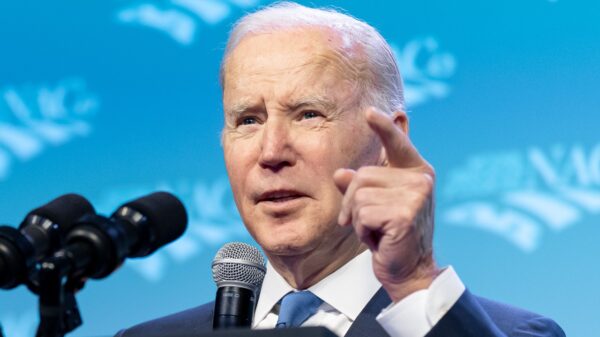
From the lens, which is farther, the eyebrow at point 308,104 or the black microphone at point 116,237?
the eyebrow at point 308,104

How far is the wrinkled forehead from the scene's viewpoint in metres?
2.54

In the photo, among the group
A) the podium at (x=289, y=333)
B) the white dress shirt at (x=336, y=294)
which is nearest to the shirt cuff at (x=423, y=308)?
the white dress shirt at (x=336, y=294)

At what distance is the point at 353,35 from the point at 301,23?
0.48 feet

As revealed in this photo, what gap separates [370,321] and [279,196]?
38 cm

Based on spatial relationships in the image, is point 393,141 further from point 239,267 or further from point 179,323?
point 179,323

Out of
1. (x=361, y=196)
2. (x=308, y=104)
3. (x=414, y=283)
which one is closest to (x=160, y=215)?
(x=361, y=196)

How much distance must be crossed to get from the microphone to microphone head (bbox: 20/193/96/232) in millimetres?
471

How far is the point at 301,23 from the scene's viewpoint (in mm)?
2645

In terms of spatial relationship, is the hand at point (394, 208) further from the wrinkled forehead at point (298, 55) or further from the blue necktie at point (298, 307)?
the wrinkled forehead at point (298, 55)

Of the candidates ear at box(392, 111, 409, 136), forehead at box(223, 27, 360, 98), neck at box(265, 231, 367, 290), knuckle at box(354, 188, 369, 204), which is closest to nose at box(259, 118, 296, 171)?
forehead at box(223, 27, 360, 98)

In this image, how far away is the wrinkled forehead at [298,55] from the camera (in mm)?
2537

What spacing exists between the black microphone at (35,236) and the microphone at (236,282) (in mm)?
469

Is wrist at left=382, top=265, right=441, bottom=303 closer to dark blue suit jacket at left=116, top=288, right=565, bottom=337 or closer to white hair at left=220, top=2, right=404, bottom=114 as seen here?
dark blue suit jacket at left=116, top=288, right=565, bottom=337

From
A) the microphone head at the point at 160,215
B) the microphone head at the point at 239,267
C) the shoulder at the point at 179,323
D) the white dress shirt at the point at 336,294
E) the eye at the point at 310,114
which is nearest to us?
the microphone head at the point at 160,215
